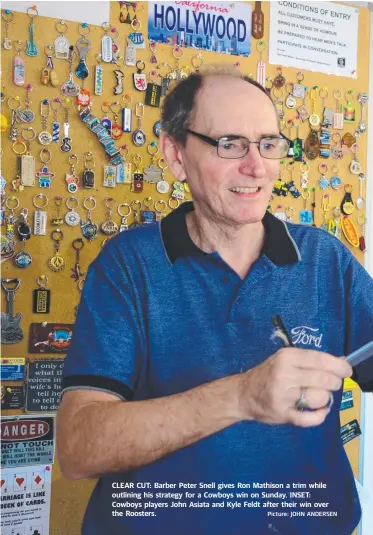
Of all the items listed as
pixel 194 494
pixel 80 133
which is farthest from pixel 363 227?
pixel 194 494

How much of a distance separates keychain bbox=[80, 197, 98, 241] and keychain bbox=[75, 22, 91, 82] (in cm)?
22

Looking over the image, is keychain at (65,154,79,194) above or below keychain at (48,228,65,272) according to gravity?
above

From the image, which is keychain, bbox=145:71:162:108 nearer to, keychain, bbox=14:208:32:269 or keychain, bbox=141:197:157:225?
keychain, bbox=141:197:157:225

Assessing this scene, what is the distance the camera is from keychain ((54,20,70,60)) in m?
1.00

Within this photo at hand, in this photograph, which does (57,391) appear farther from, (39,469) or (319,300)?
(319,300)

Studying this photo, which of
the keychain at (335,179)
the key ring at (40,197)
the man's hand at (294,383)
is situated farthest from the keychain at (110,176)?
the man's hand at (294,383)

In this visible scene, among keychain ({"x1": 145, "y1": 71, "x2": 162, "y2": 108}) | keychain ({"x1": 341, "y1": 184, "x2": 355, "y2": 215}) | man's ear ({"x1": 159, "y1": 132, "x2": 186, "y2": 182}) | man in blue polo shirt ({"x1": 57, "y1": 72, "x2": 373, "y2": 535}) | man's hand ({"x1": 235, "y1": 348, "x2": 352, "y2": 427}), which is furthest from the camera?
keychain ({"x1": 341, "y1": 184, "x2": 355, "y2": 215})

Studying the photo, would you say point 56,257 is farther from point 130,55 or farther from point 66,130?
point 130,55

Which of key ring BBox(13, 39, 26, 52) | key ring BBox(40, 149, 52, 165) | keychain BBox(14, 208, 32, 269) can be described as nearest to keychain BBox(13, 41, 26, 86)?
key ring BBox(13, 39, 26, 52)

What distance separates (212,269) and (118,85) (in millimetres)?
482

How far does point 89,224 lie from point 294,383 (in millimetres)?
618

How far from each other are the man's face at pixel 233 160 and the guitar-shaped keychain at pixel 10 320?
0.43m

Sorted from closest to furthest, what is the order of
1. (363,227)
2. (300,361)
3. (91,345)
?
(300,361) → (91,345) → (363,227)

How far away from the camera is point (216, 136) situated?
72cm
